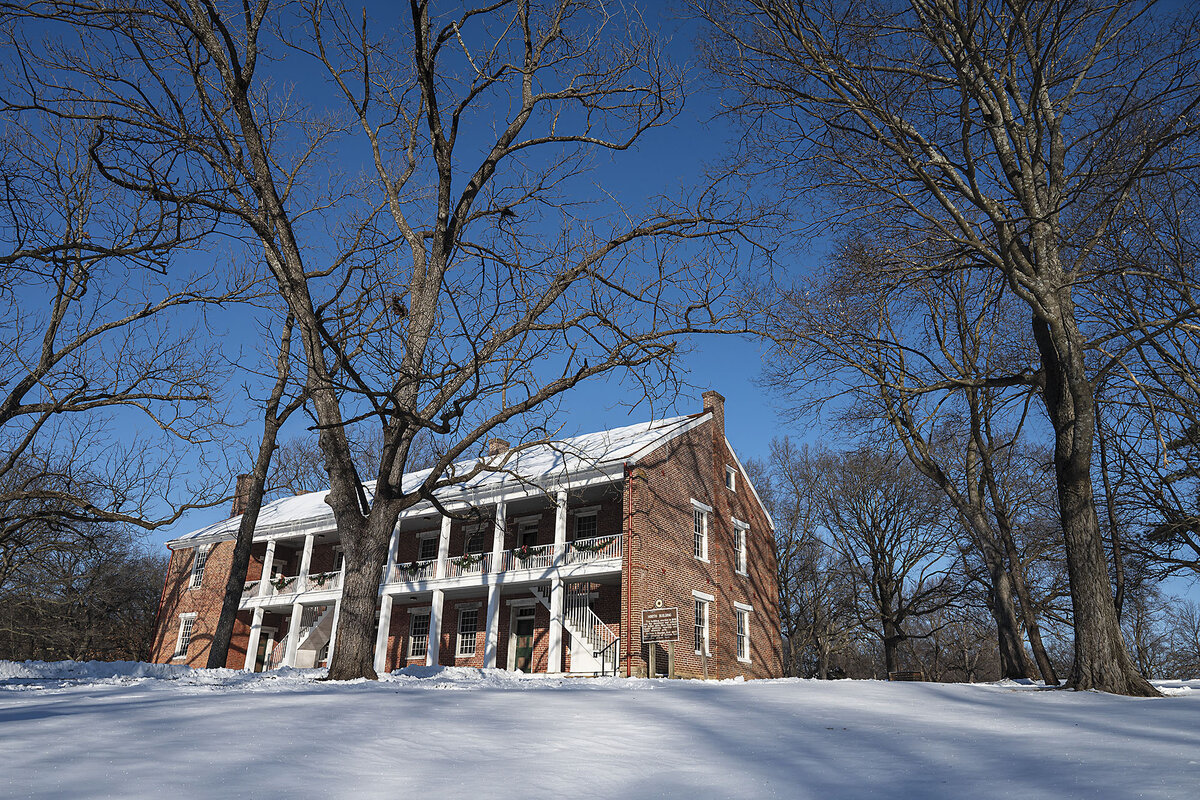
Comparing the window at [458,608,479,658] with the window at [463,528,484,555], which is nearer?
the window at [458,608,479,658]

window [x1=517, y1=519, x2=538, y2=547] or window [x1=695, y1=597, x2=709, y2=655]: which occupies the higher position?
window [x1=517, y1=519, x2=538, y2=547]

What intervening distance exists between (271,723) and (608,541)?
16.6 metres

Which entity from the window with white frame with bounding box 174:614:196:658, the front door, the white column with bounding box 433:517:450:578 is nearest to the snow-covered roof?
the white column with bounding box 433:517:450:578

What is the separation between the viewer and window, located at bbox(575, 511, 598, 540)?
77.6 ft

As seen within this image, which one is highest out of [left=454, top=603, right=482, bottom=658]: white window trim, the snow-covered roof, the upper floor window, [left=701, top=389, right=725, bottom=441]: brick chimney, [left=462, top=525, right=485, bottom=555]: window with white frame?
[left=701, top=389, right=725, bottom=441]: brick chimney

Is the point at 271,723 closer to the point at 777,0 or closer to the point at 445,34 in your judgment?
the point at 445,34

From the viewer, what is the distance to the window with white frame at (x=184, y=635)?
30891 mm

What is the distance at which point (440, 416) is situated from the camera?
29.1 ft

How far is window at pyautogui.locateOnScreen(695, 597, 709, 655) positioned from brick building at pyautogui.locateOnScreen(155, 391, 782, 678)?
0.17 feet

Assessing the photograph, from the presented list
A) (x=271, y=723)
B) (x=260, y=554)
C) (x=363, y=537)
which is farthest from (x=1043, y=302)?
(x=260, y=554)

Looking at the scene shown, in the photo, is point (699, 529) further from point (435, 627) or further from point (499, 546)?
point (435, 627)

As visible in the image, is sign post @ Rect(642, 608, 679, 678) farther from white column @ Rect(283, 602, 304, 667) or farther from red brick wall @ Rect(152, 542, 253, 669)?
red brick wall @ Rect(152, 542, 253, 669)

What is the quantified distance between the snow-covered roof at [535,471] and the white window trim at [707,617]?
4.79 m

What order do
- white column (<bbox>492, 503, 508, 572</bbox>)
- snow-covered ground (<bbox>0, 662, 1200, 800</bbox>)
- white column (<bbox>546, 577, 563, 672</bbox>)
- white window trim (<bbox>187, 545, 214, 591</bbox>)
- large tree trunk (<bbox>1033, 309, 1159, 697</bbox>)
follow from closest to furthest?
1. snow-covered ground (<bbox>0, 662, 1200, 800</bbox>)
2. large tree trunk (<bbox>1033, 309, 1159, 697</bbox>)
3. white column (<bbox>546, 577, 563, 672</bbox>)
4. white column (<bbox>492, 503, 508, 572</bbox>)
5. white window trim (<bbox>187, 545, 214, 591</bbox>)
